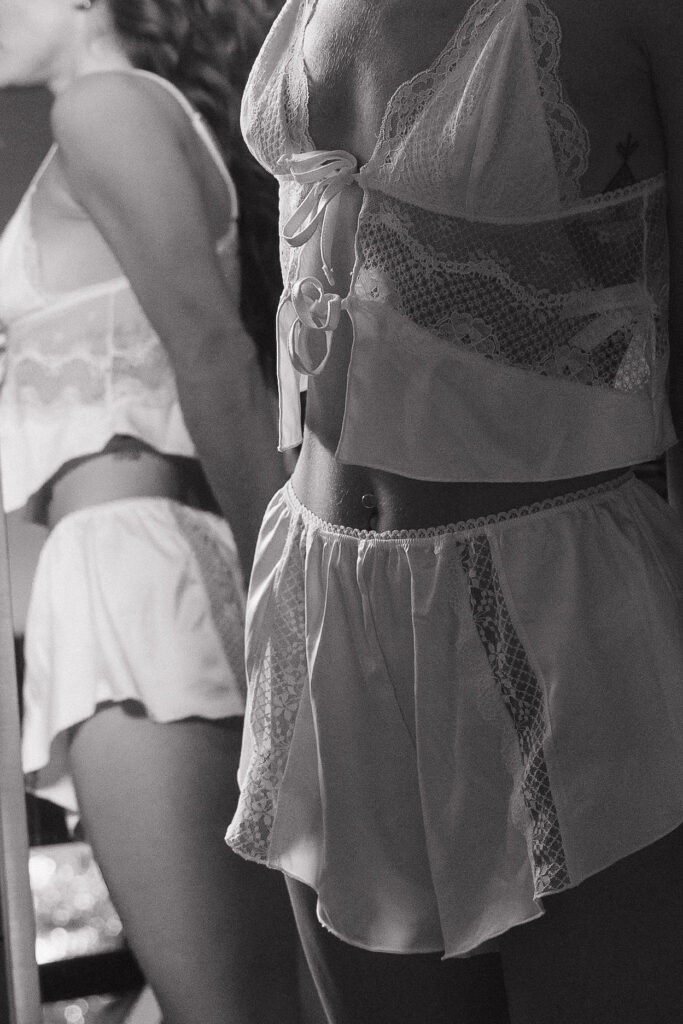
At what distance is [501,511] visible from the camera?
3.05 ft

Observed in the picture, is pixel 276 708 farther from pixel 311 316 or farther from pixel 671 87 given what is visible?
pixel 671 87

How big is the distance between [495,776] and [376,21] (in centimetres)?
64

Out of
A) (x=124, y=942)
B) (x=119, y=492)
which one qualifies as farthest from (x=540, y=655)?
(x=124, y=942)

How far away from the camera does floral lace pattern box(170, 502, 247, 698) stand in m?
1.63

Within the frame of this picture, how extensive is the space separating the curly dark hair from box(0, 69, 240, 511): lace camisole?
0.03m

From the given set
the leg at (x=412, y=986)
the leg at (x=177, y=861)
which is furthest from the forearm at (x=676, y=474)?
the leg at (x=177, y=861)

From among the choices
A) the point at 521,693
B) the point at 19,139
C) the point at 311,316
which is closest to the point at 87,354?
the point at 19,139

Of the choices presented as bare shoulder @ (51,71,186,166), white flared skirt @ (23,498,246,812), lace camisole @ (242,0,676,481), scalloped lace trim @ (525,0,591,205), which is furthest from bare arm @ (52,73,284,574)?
scalloped lace trim @ (525,0,591,205)

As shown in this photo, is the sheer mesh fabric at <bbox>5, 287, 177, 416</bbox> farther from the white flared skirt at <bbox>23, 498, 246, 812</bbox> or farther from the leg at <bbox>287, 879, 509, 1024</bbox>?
the leg at <bbox>287, 879, 509, 1024</bbox>

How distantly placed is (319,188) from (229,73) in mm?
723

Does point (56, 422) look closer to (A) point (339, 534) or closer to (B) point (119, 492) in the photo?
(B) point (119, 492)

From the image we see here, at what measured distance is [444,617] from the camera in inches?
36.1

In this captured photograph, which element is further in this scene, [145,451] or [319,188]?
[145,451]

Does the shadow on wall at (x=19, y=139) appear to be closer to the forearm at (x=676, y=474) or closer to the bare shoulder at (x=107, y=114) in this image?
the bare shoulder at (x=107, y=114)
